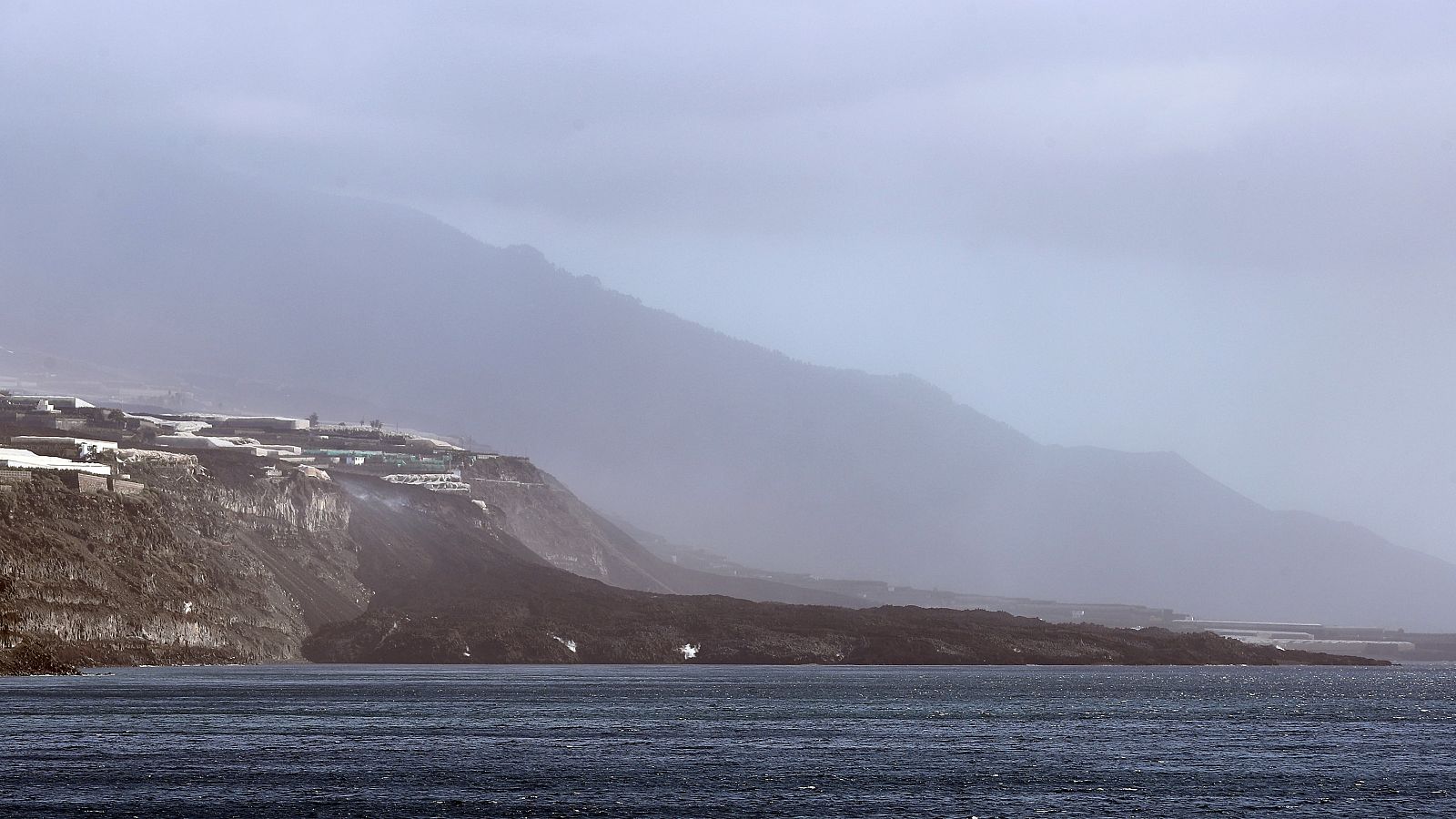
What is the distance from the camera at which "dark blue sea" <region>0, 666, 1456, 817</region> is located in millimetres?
80375

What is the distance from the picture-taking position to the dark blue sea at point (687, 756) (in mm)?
80375

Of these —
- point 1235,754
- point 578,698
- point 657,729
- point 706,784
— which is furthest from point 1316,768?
point 578,698

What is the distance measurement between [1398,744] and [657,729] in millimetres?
54520

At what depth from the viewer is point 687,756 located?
10519cm

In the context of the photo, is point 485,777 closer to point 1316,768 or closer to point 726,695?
point 1316,768

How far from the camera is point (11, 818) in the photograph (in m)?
71.4

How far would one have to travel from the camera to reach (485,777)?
9162 cm

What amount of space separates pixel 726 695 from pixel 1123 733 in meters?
63.7

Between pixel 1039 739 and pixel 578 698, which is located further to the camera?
pixel 578 698

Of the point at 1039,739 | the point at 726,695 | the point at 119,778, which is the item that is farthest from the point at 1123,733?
the point at 119,778

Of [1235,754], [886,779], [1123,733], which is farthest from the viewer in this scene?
[1123,733]

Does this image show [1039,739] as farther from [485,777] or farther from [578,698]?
[578,698]

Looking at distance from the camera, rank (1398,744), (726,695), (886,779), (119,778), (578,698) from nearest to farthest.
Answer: (119,778) → (886,779) → (1398,744) → (578,698) → (726,695)

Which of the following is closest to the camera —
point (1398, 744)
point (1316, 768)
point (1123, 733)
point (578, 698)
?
point (1316, 768)
